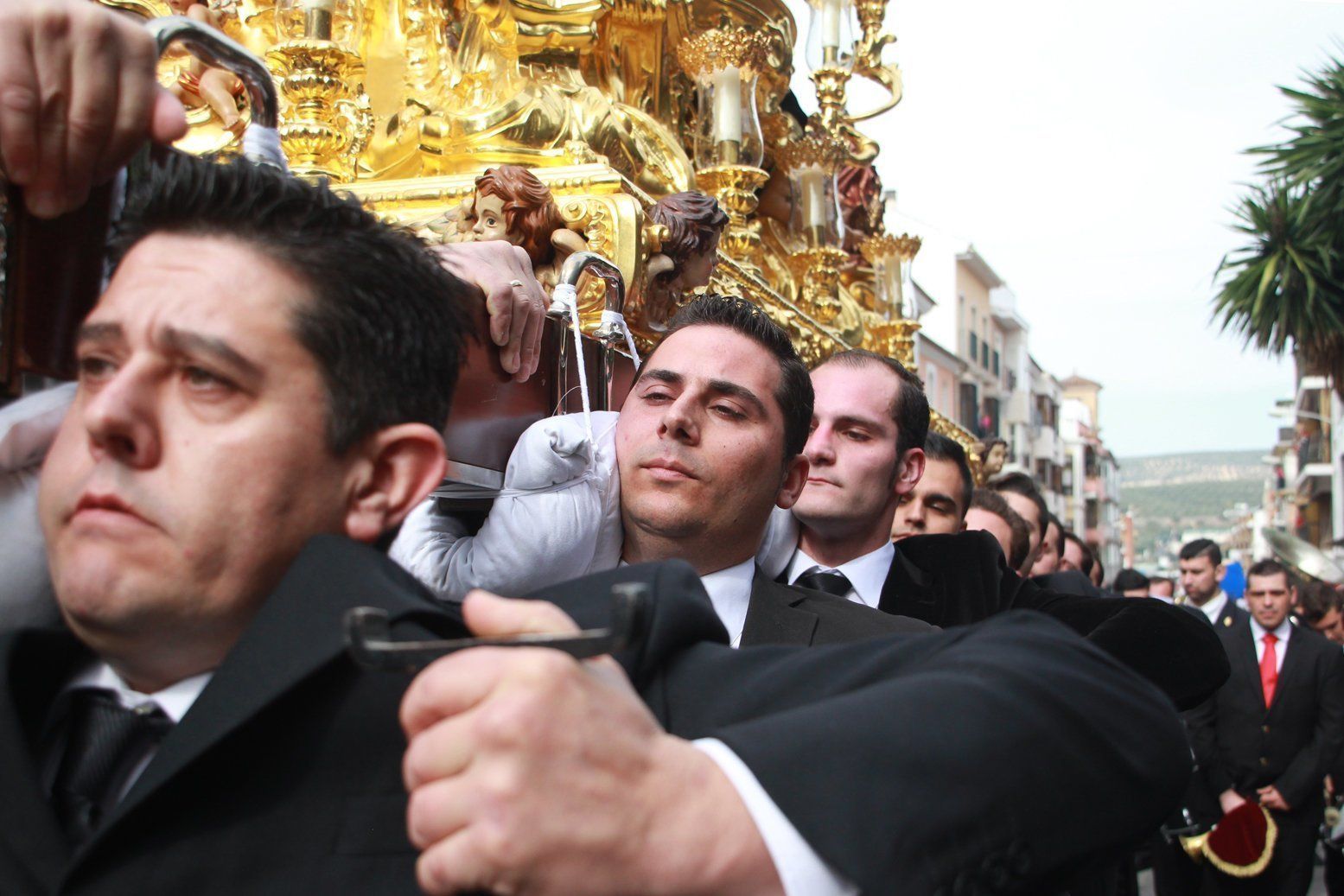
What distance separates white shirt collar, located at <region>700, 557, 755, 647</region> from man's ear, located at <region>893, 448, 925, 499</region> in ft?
3.37

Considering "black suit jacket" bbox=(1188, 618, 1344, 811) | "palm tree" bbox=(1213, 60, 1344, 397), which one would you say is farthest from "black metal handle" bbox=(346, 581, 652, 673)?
"palm tree" bbox=(1213, 60, 1344, 397)

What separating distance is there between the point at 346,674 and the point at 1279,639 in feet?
25.7

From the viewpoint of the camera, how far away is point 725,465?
2.66 meters

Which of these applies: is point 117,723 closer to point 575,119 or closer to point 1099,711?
point 1099,711

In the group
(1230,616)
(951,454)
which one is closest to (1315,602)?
(1230,616)

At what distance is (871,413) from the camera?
364cm

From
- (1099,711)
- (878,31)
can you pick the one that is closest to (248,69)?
(1099,711)

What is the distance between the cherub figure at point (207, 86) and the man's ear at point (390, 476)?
70.7 inches

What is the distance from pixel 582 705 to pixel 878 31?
760 centimetres

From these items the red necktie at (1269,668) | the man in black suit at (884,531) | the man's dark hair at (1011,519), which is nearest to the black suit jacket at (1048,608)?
the man in black suit at (884,531)

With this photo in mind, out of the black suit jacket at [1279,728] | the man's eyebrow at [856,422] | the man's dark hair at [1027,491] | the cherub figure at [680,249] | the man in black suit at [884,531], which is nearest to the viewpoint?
the man in black suit at [884,531]

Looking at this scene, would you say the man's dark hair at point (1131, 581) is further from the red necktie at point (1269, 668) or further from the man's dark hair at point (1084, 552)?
the red necktie at point (1269, 668)

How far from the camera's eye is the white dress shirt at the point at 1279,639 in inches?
311

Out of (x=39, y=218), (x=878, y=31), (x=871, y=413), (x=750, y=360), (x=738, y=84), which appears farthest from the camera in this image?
(x=878, y=31)
